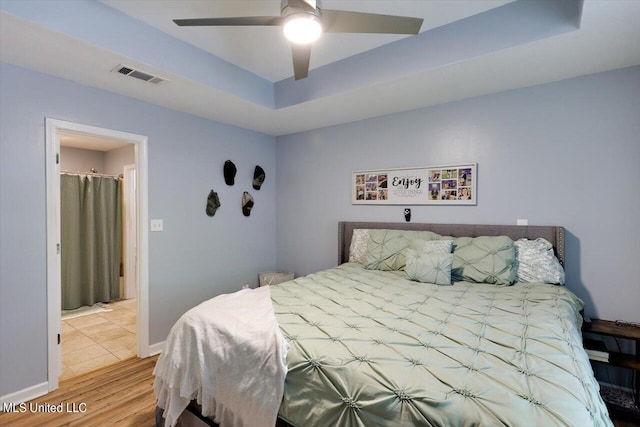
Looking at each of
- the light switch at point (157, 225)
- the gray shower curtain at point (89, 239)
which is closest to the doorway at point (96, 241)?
the gray shower curtain at point (89, 239)

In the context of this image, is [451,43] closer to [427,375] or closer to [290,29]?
[290,29]

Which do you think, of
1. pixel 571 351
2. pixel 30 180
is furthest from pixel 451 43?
pixel 30 180

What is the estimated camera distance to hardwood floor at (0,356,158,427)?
2.05 m

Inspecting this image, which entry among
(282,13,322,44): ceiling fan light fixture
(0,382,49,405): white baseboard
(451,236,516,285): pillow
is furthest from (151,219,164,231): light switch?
(451,236,516,285): pillow

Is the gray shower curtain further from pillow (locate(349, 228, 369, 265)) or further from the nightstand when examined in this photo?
the nightstand

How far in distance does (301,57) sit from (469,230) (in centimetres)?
209

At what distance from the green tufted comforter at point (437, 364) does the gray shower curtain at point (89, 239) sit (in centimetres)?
384

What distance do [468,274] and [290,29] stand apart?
2.13m

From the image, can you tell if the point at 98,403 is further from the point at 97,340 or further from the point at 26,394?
the point at 97,340

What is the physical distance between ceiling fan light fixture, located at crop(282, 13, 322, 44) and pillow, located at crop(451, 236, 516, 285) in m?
1.98

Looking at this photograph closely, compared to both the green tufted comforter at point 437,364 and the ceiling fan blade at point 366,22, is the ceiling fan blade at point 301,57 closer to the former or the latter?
the ceiling fan blade at point 366,22

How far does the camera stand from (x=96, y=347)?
10.2 feet

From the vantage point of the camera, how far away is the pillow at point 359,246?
331cm

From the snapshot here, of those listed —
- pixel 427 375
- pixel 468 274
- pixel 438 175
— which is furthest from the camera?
pixel 438 175
